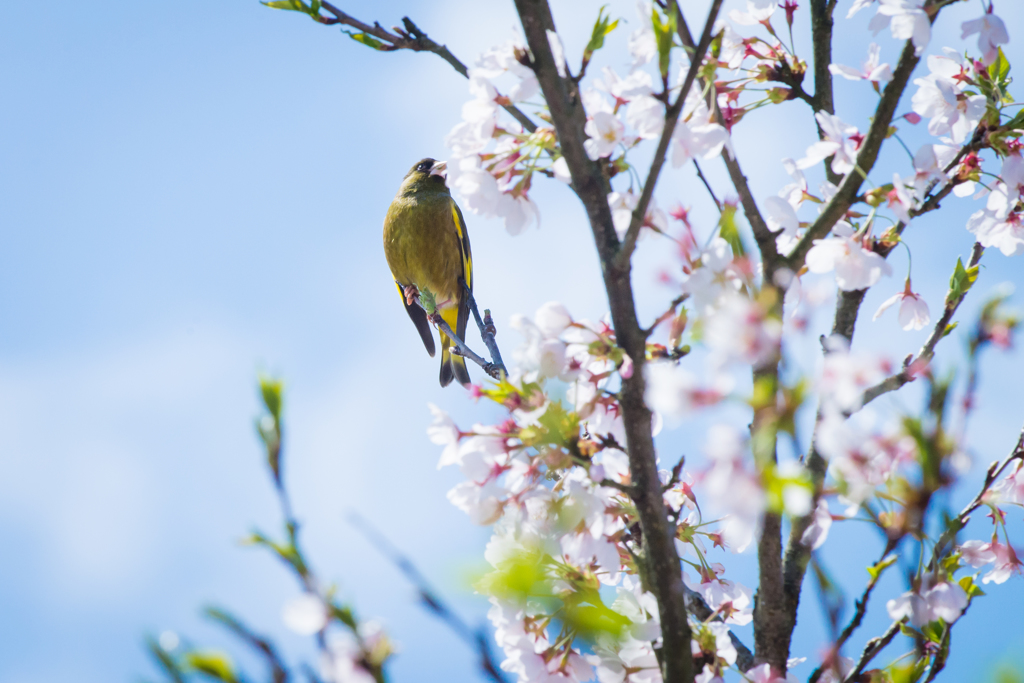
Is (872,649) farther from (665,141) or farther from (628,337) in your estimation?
(665,141)

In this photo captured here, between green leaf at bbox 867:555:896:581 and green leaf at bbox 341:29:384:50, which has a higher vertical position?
green leaf at bbox 341:29:384:50

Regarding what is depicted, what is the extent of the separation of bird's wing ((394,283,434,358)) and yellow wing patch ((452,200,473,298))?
0.51m

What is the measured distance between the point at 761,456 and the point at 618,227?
91 centimetres

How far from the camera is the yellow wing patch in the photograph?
6930 millimetres

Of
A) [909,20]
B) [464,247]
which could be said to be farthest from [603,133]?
[464,247]

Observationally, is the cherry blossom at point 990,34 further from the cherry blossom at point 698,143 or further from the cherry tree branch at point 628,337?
the cherry tree branch at point 628,337

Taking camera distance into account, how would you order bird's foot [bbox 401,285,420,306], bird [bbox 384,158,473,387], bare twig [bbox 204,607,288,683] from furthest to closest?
bird's foot [bbox 401,285,420,306] < bird [bbox 384,158,473,387] < bare twig [bbox 204,607,288,683]

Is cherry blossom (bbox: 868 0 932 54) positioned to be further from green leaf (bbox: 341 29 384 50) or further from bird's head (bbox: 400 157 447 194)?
bird's head (bbox: 400 157 447 194)

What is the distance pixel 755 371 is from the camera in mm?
1906

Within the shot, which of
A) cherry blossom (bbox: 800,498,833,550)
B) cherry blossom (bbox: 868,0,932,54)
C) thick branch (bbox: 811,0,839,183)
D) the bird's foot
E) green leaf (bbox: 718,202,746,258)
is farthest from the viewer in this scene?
the bird's foot

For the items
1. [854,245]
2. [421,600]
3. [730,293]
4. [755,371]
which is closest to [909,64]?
[854,245]

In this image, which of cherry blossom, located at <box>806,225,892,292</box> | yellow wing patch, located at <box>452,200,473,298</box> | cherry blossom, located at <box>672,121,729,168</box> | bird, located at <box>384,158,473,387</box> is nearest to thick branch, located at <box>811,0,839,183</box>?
cherry blossom, located at <box>806,225,892,292</box>

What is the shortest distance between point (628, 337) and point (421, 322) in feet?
17.5

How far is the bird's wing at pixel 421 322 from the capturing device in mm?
6809
